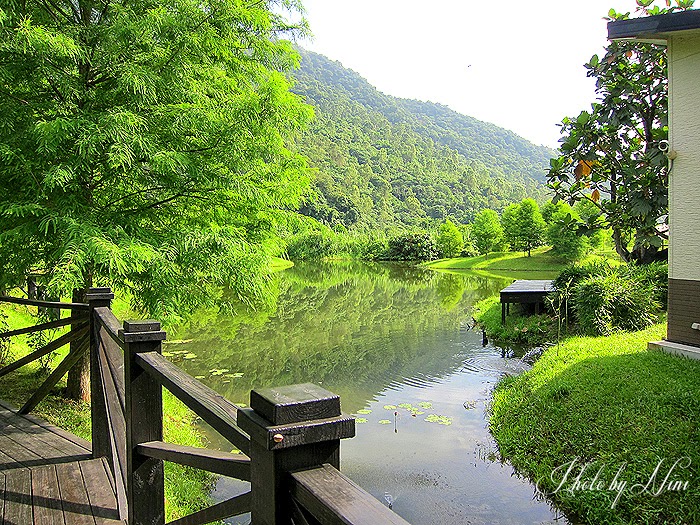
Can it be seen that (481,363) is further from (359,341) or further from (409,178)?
(409,178)

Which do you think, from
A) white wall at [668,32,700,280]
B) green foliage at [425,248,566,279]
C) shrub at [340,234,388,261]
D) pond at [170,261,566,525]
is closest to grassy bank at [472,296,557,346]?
pond at [170,261,566,525]

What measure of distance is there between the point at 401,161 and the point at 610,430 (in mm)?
111310

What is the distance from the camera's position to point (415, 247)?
52562 millimetres

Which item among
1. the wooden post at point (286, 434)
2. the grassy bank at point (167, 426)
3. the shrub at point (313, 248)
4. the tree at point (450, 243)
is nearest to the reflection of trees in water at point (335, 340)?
the grassy bank at point (167, 426)

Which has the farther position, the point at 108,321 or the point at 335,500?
the point at 108,321

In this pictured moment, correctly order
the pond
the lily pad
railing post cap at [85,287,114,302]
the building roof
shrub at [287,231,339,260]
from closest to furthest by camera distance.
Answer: railing post cap at [85,287,114,302]
the pond
the building roof
the lily pad
shrub at [287,231,339,260]

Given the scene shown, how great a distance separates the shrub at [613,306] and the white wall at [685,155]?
130 inches

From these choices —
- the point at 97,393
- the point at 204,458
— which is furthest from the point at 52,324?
the point at 204,458

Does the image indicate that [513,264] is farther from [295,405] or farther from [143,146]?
[295,405]

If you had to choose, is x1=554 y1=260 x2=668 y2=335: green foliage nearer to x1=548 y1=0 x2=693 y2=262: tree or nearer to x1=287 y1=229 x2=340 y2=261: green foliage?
x1=548 y1=0 x2=693 y2=262: tree

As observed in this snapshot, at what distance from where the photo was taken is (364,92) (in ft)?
562

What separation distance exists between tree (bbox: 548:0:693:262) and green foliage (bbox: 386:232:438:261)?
38.2 metres

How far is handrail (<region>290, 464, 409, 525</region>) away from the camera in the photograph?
1011 millimetres

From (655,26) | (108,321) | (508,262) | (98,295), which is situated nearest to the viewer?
(108,321)
